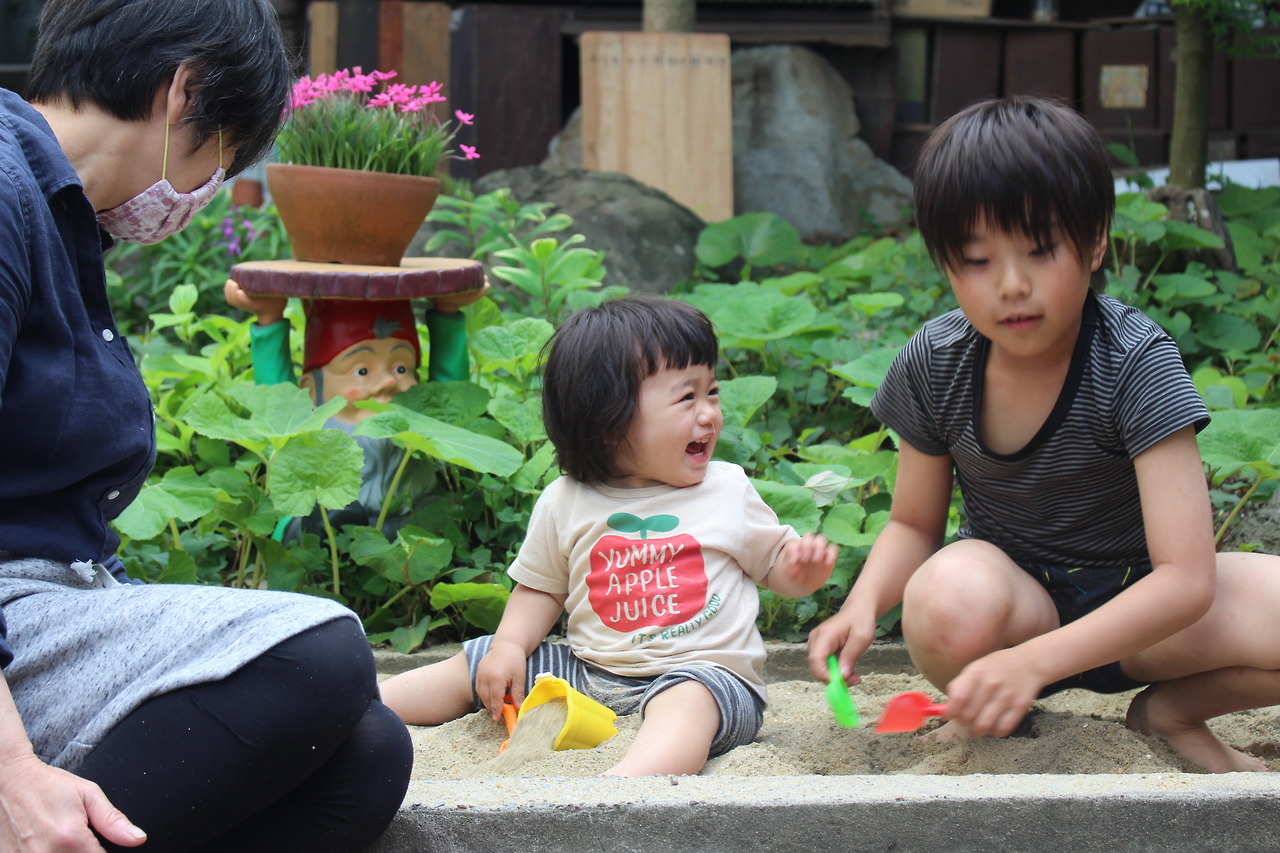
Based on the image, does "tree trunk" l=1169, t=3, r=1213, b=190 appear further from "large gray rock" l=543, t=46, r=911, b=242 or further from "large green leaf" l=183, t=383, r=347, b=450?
"large green leaf" l=183, t=383, r=347, b=450

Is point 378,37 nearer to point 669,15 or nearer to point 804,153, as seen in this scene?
point 669,15

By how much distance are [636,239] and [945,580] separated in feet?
9.84

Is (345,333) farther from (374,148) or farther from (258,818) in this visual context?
(258,818)

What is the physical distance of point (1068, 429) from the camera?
1501 millimetres

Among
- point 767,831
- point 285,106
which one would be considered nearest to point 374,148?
point 285,106

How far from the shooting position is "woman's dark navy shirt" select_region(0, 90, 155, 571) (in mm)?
1093

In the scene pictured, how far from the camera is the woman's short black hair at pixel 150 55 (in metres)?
1.19

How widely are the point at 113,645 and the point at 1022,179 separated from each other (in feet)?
3.61

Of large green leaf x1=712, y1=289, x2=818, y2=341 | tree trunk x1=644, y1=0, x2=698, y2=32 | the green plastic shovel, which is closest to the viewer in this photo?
the green plastic shovel

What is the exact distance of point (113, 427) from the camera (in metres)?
1.20

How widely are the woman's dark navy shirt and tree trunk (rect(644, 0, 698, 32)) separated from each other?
4.34 metres

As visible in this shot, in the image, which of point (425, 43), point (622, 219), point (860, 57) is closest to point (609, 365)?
point (622, 219)

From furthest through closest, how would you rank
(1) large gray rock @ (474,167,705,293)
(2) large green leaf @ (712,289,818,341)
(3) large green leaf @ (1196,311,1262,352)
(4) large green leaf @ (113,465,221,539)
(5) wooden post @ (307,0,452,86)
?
(5) wooden post @ (307,0,452,86), (1) large gray rock @ (474,167,705,293), (3) large green leaf @ (1196,311,1262,352), (2) large green leaf @ (712,289,818,341), (4) large green leaf @ (113,465,221,539)

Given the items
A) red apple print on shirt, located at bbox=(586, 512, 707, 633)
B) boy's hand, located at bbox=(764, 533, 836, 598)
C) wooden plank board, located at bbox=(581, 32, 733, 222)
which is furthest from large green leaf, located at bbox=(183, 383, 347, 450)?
wooden plank board, located at bbox=(581, 32, 733, 222)
